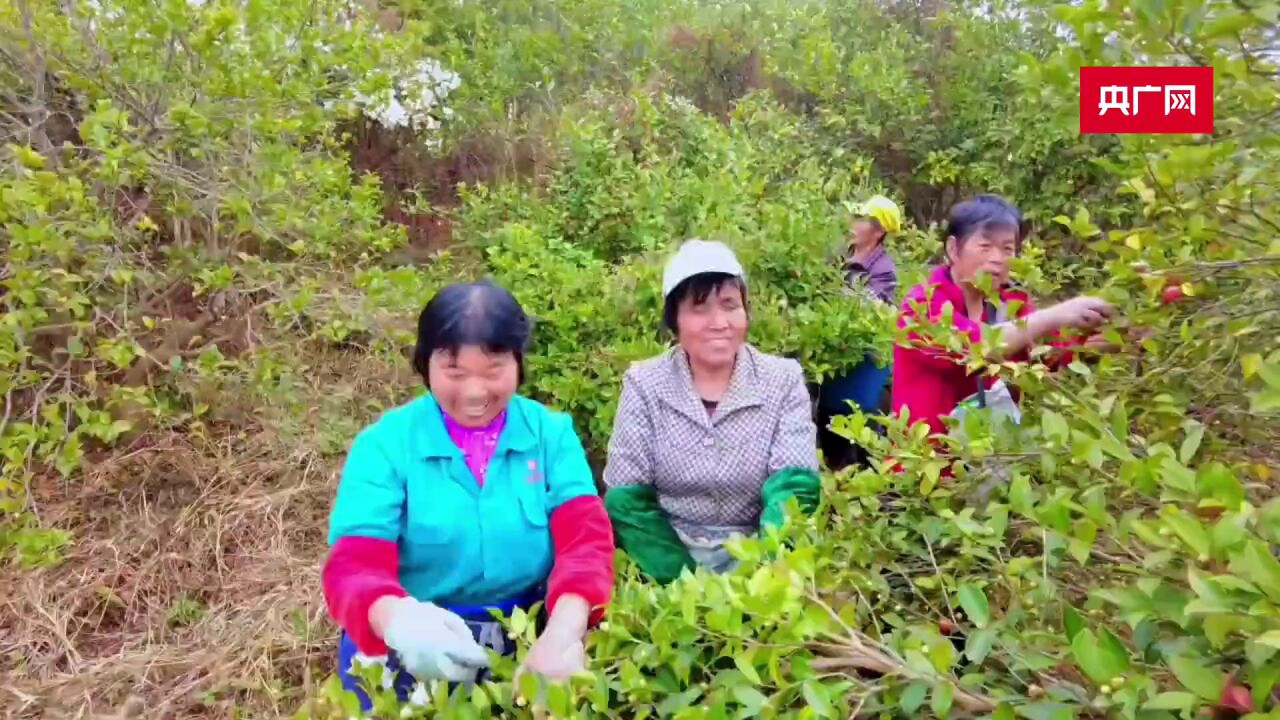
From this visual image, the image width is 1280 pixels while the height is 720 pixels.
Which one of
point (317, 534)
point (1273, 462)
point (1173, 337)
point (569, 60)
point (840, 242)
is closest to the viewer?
point (1273, 462)

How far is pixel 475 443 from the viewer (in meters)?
1.97

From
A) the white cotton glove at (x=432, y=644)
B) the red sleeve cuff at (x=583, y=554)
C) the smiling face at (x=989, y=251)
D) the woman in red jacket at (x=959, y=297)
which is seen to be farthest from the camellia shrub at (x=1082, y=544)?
the smiling face at (x=989, y=251)

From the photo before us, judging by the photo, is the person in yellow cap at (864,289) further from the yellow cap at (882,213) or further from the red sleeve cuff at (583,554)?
the red sleeve cuff at (583,554)

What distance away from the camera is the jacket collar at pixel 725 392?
2.36m

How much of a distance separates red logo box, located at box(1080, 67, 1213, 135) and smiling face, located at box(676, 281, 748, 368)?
100cm

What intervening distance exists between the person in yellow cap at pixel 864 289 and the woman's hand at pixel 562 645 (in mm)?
1931

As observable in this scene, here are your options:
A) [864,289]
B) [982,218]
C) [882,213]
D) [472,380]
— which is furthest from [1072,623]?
[882,213]

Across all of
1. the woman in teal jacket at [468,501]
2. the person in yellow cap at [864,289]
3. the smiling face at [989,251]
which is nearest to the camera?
the woman in teal jacket at [468,501]

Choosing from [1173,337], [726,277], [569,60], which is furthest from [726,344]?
[569,60]

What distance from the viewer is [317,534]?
12.4 feet

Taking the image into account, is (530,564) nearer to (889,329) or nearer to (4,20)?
(889,329)

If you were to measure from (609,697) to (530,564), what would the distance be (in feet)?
2.41

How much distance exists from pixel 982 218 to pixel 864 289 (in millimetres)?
1233

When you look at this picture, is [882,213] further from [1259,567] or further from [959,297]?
[1259,567]
